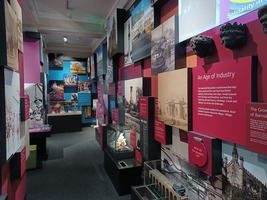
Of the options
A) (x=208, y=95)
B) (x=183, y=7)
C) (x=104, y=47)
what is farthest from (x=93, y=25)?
(x=208, y=95)

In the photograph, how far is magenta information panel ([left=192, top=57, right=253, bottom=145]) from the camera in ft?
4.15

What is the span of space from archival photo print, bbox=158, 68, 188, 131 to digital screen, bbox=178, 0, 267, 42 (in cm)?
38

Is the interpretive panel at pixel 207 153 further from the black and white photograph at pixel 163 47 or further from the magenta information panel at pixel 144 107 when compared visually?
the magenta information panel at pixel 144 107

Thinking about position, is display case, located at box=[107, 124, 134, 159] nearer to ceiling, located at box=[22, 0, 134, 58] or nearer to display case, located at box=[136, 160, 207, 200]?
display case, located at box=[136, 160, 207, 200]

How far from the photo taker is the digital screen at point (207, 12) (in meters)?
1.32

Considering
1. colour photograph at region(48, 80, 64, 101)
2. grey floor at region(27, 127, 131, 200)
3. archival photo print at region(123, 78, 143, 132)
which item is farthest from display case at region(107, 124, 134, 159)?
colour photograph at region(48, 80, 64, 101)

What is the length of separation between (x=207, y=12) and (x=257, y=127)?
39.7 inches

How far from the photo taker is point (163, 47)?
7.50ft

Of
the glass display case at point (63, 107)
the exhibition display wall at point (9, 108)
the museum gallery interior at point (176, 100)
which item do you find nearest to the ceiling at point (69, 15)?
the museum gallery interior at point (176, 100)

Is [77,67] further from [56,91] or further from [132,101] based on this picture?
[132,101]

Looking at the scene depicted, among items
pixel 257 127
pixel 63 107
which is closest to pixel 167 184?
pixel 257 127

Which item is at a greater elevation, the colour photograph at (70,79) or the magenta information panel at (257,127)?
the colour photograph at (70,79)

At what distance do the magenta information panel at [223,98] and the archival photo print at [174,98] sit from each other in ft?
0.36

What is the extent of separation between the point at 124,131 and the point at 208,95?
7.49ft
